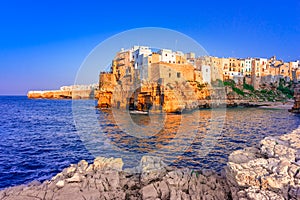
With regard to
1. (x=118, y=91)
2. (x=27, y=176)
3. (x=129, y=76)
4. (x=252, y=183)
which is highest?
(x=129, y=76)

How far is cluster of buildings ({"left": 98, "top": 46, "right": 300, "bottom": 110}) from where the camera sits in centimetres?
3531

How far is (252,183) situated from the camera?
506 centimetres

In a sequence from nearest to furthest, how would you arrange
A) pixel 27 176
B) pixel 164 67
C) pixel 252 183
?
pixel 252 183 → pixel 27 176 → pixel 164 67

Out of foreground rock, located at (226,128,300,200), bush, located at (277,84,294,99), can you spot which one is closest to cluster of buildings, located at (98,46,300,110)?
bush, located at (277,84,294,99)

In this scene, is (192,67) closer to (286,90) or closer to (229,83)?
(229,83)

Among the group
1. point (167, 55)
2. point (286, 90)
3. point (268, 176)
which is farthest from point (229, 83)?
point (268, 176)

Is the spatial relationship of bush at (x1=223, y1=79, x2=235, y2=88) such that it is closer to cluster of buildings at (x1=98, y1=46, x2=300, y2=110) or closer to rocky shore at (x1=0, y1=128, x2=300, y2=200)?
cluster of buildings at (x1=98, y1=46, x2=300, y2=110)

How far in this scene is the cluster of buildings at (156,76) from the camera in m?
35.3

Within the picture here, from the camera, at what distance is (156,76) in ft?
126

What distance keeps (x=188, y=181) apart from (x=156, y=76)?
32.4m

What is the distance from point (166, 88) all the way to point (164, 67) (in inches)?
298

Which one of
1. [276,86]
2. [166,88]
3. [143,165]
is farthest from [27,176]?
[276,86]

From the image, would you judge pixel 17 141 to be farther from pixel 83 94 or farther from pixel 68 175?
pixel 83 94

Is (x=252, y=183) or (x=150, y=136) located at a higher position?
(x=252, y=183)
